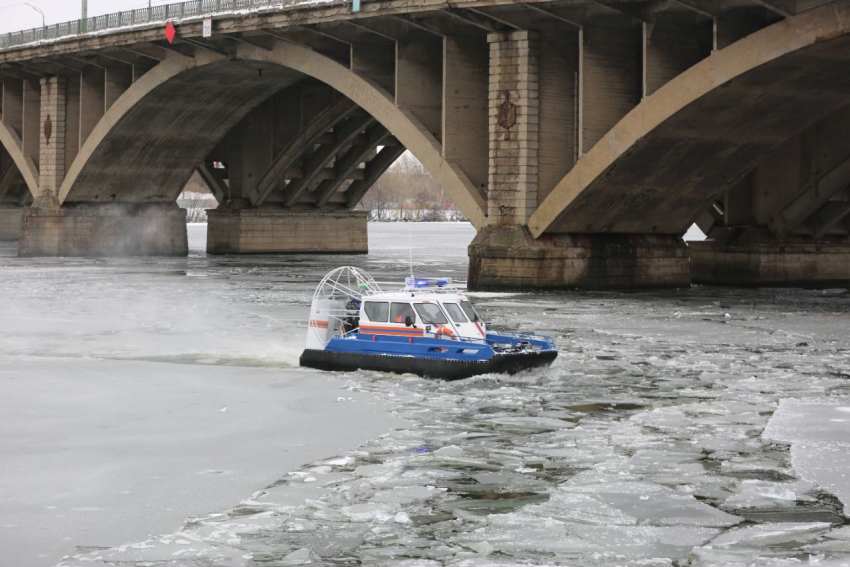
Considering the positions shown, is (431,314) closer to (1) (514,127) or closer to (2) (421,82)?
(1) (514,127)

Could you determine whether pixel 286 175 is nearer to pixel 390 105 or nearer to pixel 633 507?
pixel 390 105

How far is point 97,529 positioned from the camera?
33.0 feet

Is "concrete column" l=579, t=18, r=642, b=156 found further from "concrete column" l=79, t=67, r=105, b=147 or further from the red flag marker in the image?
"concrete column" l=79, t=67, r=105, b=147

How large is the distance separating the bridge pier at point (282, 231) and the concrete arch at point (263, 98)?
3.29m

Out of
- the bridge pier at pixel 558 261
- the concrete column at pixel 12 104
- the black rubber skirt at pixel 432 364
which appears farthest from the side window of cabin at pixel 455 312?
the concrete column at pixel 12 104

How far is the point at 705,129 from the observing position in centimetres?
3584

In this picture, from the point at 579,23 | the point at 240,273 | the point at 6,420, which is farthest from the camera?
the point at 240,273

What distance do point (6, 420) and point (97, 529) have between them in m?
5.33

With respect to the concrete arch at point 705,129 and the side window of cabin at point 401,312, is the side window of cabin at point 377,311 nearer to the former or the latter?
the side window of cabin at point 401,312

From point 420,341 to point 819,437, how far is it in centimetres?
709

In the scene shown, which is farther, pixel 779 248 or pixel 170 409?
pixel 779 248

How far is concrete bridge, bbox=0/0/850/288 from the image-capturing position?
34.2m

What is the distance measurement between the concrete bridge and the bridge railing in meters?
0.14

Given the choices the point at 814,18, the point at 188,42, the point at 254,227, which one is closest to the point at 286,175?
the point at 254,227
